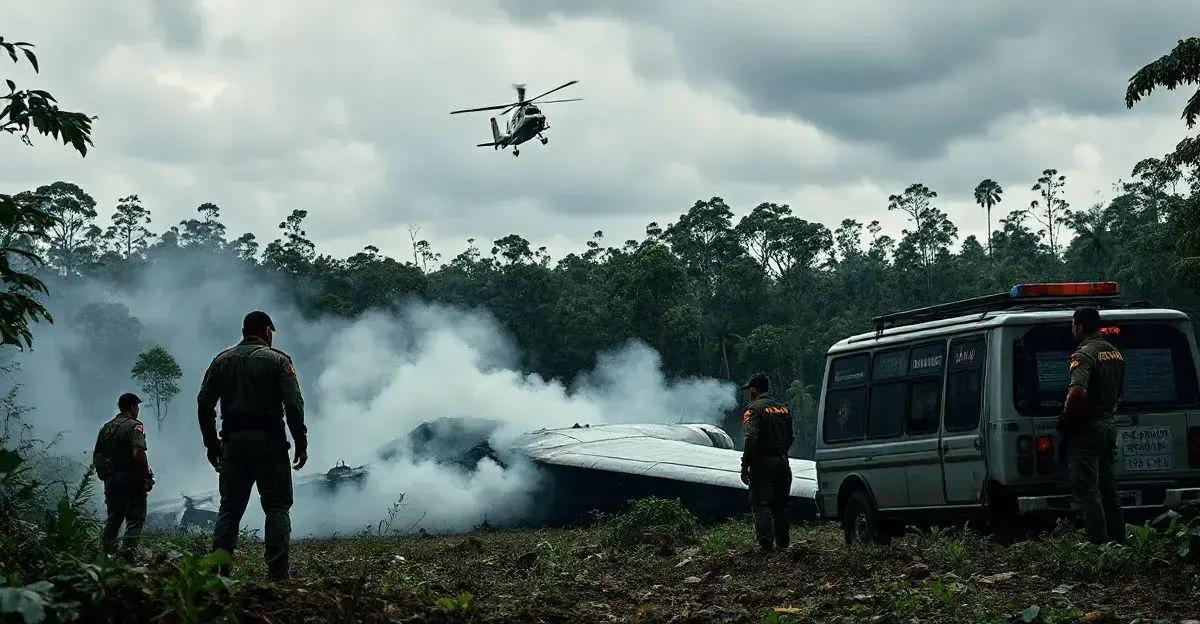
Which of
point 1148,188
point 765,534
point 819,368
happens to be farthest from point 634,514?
point 1148,188

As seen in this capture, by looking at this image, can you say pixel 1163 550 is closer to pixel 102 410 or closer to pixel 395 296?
pixel 395 296

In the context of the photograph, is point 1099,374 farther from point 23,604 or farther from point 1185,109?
point 1185,109

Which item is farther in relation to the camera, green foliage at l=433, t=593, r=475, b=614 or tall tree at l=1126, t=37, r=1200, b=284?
tall tree at l=1126, t=37, r=1200, b=284

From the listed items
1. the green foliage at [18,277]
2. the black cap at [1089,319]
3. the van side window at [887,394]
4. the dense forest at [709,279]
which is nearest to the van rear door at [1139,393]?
the black cap at [1089,319]

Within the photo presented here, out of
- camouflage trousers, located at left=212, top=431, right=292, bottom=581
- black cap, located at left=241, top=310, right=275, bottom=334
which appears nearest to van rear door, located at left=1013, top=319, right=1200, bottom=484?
camouflage trousers, located at left=212, top=431, right=292, bottom=581

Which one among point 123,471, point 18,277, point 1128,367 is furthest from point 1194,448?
point 123,471

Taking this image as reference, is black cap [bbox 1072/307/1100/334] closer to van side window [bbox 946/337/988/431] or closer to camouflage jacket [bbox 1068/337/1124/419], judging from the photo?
camouflage jacket [bbox 1068/337/1124/419]
